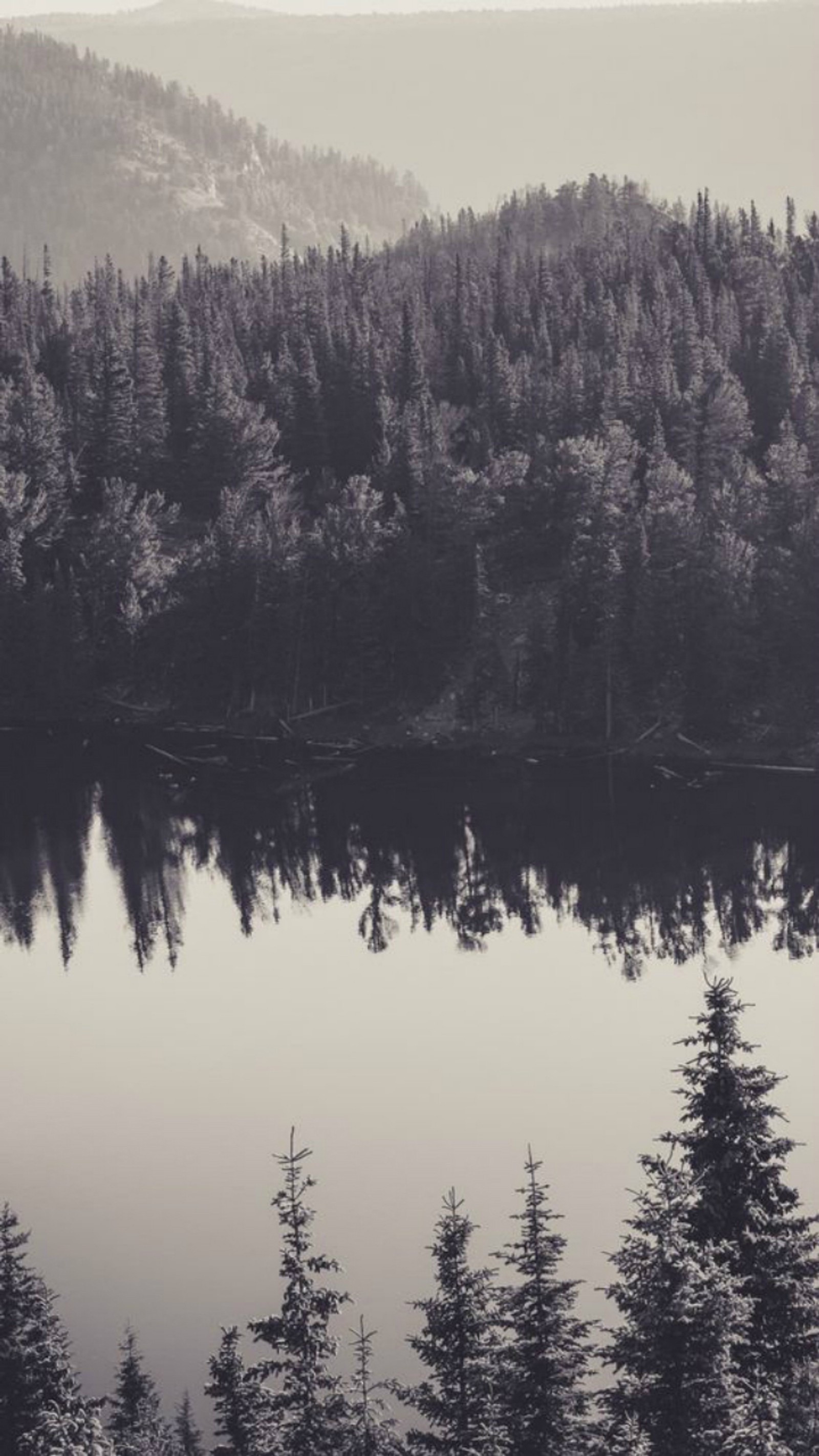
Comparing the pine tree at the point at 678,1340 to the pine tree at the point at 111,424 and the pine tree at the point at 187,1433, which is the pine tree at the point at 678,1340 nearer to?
the pine tree at the point at 187,1433

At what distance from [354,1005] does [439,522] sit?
7311 cm

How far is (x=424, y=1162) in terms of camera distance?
221 feet

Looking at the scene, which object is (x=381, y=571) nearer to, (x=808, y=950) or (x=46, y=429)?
(x=46, y=429)

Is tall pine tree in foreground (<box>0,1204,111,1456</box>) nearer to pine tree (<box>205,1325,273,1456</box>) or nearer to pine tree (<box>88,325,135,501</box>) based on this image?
pine tree (<box>205,1325,273,1456</box>)

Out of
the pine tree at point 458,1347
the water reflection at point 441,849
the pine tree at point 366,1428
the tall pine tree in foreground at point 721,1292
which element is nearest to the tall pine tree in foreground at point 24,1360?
the pine tree at point 366,1428

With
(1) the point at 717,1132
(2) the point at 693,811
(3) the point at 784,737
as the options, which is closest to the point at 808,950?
(2) the point at 693,811

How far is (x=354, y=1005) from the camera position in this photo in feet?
282

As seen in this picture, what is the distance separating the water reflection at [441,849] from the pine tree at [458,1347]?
2089 inches

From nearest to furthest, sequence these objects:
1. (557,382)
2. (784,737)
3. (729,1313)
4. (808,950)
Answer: (729,1313), (808,950), (784,737), (557,382)

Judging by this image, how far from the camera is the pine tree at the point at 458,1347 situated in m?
35.7

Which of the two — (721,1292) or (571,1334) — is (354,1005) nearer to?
(571,1334)

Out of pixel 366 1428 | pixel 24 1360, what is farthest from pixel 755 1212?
pixel 24 1360

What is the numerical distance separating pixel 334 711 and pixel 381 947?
52.6 meters

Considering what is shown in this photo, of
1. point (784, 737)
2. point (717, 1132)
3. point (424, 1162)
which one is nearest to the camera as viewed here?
point (717, 1132)
